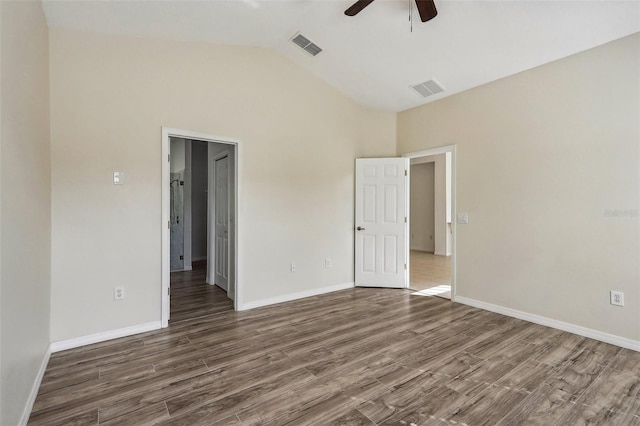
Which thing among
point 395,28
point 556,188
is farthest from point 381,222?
point 395,28

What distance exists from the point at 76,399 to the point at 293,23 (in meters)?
3.88

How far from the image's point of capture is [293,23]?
3408mm

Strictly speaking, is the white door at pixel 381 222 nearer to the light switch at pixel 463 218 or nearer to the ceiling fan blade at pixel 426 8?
the light switch at pixel 463 218

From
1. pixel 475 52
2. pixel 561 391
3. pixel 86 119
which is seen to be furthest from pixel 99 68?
pixel 561 391

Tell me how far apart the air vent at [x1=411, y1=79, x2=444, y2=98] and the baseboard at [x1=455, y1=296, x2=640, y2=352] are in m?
2.86

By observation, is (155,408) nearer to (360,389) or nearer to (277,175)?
(360,389)

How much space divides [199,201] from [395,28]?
5.89m

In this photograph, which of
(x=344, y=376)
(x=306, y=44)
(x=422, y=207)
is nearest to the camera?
(x=344, y=376)

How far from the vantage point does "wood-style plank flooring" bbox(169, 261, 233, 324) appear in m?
3.66

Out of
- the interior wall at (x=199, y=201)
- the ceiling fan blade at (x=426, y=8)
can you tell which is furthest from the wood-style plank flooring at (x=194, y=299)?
the ceiling fan blade at (x=426, y=8)

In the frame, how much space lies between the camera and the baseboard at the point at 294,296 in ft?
12.6

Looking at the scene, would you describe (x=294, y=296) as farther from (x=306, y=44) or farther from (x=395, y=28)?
(x=395, y=28)

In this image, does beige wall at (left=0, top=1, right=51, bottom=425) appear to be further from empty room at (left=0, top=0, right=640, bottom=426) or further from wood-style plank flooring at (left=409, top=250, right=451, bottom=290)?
wood-style plank flooring at (left=409, top=250, right=451, bottom=290)

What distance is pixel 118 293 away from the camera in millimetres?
2975
